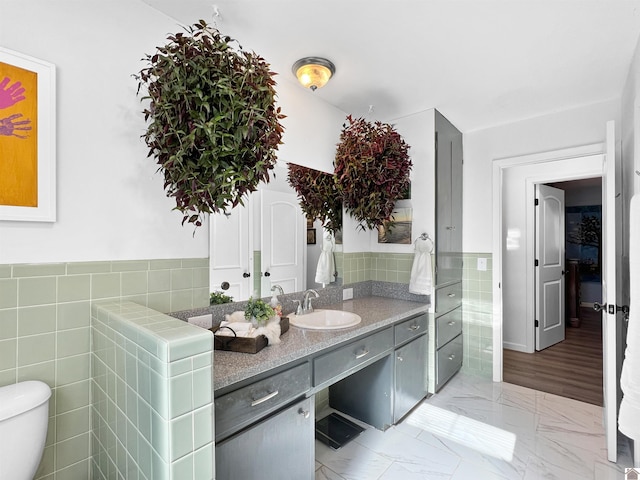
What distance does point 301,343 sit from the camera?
158 cm

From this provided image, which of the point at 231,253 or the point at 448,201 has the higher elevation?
the point at 448,201

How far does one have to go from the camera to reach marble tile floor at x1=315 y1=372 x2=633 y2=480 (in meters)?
1.84

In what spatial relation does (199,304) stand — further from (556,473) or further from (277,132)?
(556,473)

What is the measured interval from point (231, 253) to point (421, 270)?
58.6 inches

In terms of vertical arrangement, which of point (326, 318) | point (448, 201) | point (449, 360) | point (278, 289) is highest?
point (448, 201)

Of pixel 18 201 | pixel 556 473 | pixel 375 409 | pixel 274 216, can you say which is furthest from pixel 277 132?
pixel 556 473

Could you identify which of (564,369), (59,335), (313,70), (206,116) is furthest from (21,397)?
(564,369)

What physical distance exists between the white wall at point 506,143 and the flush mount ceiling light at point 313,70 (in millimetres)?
1758

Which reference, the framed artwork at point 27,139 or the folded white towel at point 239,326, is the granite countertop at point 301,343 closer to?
the folded white towel at point 239,326

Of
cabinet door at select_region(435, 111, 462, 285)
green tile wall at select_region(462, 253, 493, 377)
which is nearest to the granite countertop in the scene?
cabinet door at select_region(435, 111, 462, 285)

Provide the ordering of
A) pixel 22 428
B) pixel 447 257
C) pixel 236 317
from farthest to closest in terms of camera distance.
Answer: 1. pixel 447 257
2. pixel 236 317
3. pixel 22 428

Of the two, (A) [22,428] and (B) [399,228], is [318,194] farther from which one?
(A) [22,428]

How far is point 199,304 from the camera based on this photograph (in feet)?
5.54

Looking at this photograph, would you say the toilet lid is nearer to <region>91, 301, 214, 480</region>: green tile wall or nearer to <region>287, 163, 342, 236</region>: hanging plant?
<region>91, 301, 214, 480</region>: green tile wall
